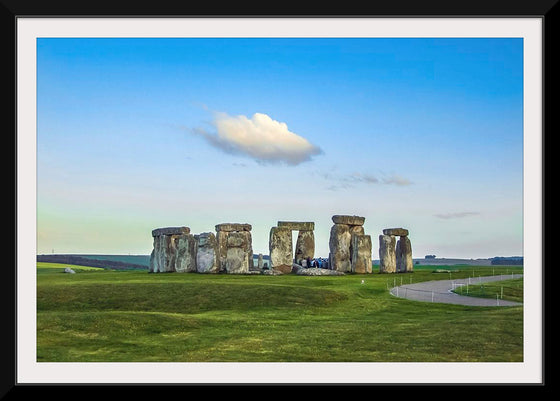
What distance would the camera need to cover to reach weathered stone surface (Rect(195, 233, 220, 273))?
116 ft

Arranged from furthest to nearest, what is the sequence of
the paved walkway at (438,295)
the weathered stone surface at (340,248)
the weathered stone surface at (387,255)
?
the weathered stone surface at (387,255), the weathered stone surface at (340,248), the paved walkway at (438,295)

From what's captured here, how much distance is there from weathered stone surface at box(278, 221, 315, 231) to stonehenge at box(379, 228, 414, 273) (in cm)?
459

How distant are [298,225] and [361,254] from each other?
4.80 meters

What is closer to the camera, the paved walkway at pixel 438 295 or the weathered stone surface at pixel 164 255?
the paved walkway at pixel 438 295

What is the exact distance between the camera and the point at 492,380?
1147 cm

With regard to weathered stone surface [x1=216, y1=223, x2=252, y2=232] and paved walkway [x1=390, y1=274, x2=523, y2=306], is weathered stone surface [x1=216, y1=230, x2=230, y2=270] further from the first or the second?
paved walkway [x1=390, y1=274, x2=523, y2=306]

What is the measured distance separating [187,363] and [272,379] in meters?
2.05

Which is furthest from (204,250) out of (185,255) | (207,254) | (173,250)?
(173,250)

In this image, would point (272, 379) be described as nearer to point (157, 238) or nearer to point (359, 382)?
point (359, 382)

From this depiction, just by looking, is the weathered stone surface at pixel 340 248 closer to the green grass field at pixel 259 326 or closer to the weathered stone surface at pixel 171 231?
the weathered stone surface at pixel 171 231

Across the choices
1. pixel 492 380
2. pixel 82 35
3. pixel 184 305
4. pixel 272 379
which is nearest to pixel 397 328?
pixel 492 380

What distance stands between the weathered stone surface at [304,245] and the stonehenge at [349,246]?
74.3 inches

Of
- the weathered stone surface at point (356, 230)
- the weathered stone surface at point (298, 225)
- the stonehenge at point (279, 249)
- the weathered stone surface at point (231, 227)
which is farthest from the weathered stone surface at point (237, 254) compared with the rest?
the weathered stone surface at point (356, 230)

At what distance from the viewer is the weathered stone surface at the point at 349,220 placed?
127 feet
